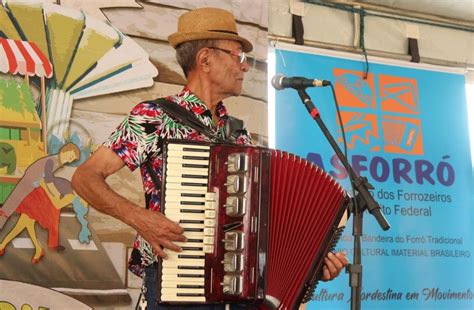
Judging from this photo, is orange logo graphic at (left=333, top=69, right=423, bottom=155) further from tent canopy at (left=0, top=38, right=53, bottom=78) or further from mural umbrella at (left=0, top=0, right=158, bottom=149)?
tent canopy at (left=0, top=38, right=53, bottom=78)

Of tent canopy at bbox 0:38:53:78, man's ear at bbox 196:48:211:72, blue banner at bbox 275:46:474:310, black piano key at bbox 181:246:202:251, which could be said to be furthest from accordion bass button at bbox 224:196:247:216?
blue banner at bbox 275:46:474:310

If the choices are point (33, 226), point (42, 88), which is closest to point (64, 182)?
point (33, 226)

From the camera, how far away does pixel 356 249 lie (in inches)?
74.5

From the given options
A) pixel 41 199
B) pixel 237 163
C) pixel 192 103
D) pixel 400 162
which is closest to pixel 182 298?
pixel 237 163

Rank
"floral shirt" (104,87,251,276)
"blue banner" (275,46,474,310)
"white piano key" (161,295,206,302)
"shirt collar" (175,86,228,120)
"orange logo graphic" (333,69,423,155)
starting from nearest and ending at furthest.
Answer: "white piano key" (161,295,206,302) < "floral shirt" (104,87,251,276) < "shirt collar" (175,86,228,120) < "blue banner" (275,46,474,310) < "orange logo graphic" (333,69,423,155)

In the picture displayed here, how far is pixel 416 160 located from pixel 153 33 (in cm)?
155

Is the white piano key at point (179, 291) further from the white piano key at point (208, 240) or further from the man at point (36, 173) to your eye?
the man at point (36, 173)

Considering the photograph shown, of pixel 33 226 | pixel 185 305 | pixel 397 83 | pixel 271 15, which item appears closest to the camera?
pixel 185 305

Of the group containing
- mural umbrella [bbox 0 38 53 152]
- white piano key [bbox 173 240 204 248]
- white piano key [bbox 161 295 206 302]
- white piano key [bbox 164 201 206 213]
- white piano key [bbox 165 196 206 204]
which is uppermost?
mural umbrella [bbox 0 38 53 152]

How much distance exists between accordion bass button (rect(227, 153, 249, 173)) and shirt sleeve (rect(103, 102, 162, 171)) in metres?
0.22

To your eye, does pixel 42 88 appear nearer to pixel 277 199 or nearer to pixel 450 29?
pixel 277 199

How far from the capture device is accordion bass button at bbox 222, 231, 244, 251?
1626 mm

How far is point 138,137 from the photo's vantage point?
1.75 m

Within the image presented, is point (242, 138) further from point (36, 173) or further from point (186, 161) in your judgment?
point (36, 173)
